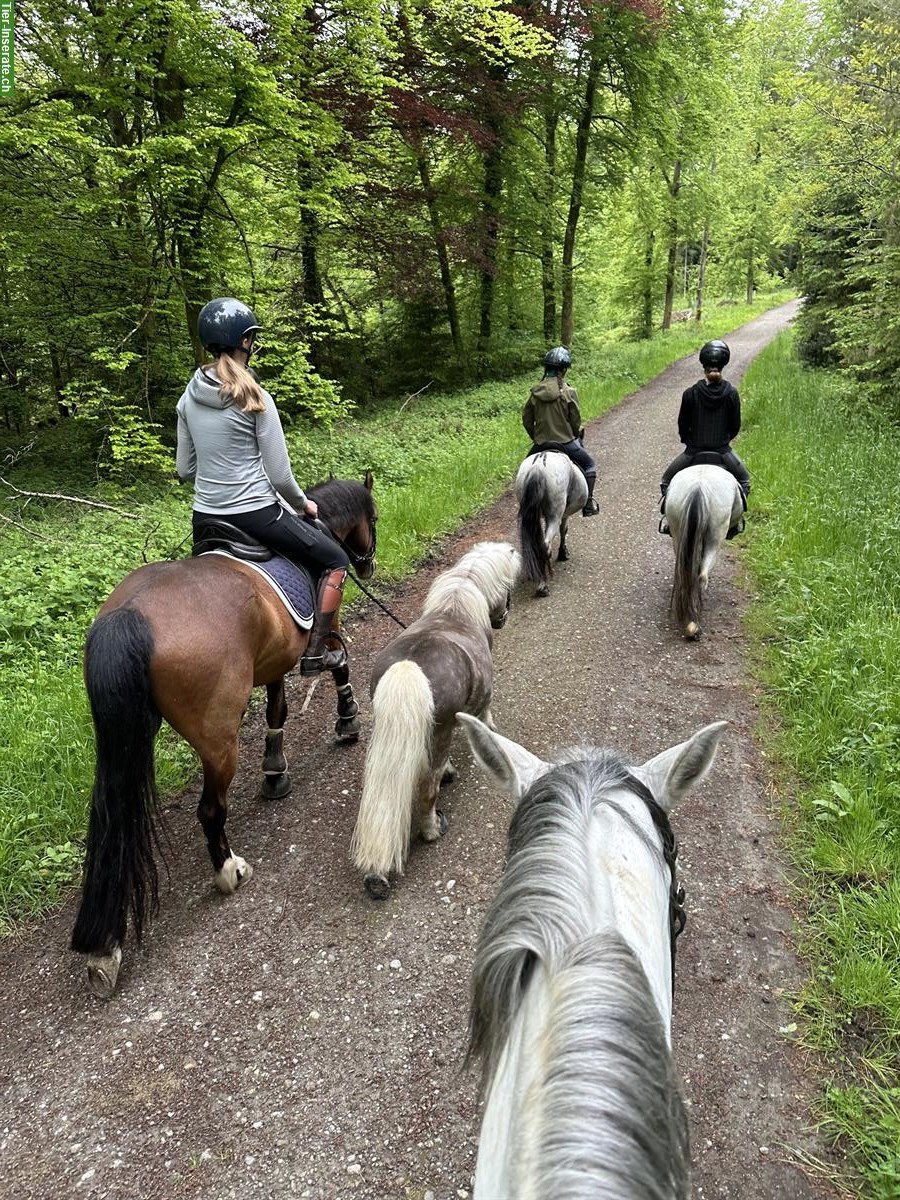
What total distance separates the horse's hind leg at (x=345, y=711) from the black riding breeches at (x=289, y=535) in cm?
90

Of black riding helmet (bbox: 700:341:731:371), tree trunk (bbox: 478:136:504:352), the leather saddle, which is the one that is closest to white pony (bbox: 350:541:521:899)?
the leather saddle

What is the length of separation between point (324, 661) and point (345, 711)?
55 centimetres

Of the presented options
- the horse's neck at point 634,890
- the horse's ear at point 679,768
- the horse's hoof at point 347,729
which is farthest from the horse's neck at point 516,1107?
the horse's hoof at point 347,729

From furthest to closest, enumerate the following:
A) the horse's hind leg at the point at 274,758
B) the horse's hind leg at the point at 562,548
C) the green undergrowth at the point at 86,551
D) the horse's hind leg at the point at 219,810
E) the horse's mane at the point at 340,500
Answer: the horse's hind leg at the point at 562,548 < the horse's mane at the point at 340,500 < the horse's hind leg at the point at 274,758 < the green undergrowth at the point at 86,551 < the horse's hind leg at the point at 219,810

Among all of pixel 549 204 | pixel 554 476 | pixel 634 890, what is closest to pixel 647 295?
pixel 549 204

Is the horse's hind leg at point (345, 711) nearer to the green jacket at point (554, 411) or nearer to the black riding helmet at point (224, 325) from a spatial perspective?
the black riding helmet at point (224, 325)

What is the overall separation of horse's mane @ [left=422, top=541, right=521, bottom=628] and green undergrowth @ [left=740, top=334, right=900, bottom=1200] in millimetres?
2165

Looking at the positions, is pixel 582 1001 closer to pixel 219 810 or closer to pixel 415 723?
pixel 415 723

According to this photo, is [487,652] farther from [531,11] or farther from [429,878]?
[531,11]

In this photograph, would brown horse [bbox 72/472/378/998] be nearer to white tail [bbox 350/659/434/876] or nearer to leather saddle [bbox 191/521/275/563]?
leather saddle [bbox 191/521/275/563]

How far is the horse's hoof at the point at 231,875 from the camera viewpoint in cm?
340

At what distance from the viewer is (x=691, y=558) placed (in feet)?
19.4

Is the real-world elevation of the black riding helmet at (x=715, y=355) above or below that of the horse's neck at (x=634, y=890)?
above

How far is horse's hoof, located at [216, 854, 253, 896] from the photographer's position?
134 inches
